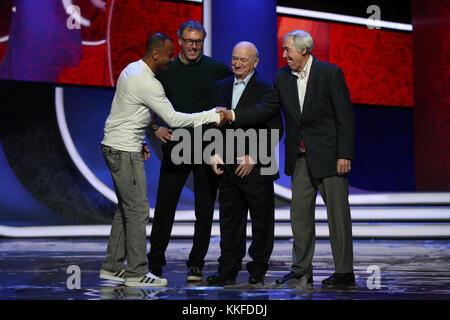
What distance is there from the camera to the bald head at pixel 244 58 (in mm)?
2961

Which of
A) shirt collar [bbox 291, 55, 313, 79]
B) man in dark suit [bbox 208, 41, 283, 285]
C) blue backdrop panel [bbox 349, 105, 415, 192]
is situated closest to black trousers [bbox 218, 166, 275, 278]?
man in dark suit [bbox 208, 41, 283, 285]

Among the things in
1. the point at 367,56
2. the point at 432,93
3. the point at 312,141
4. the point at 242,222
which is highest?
the point at 367,56

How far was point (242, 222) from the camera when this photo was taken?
3062 mm

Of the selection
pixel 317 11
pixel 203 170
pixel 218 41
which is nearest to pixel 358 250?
pixel 203 170

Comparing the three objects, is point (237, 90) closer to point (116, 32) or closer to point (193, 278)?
point (193, 278)

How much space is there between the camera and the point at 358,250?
4500mm

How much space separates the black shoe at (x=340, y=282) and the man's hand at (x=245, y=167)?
673 mm

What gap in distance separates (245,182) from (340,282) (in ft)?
2.28

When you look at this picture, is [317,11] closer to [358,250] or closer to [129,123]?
[358,250]

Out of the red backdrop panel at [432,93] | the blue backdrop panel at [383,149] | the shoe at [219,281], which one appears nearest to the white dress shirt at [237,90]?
the shoe at [219,281]

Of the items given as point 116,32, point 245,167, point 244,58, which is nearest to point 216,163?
point 245,167

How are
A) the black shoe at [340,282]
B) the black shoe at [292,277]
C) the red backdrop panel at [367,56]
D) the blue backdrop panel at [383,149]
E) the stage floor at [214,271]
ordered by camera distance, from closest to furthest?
the stage floor at [214,271] < the black shoe at [340,282] < the black shoe at [292,277] < the red backdrop panel at [367,56] < the blue backdrop panel at [383,149]

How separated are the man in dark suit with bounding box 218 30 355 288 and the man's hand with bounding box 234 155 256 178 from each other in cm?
19

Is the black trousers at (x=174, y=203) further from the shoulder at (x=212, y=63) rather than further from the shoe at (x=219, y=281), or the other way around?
the shoulder at (x=212, y=63)
